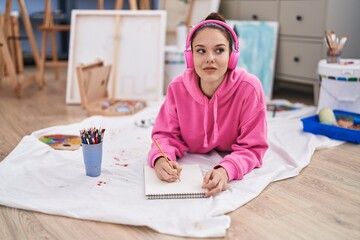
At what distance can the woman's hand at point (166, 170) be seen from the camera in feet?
4.31

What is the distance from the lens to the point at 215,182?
4.15 feet

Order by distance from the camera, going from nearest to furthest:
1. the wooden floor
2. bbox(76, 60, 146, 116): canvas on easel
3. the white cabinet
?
the wooden floor
bbox(76, 60, 146, 116): canvas on easel
the white cabinet

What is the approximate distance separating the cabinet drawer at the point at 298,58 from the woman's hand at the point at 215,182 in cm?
150

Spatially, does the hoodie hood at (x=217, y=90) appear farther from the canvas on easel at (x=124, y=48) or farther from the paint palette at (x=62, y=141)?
the canvas on easel at (x=124, y=48)

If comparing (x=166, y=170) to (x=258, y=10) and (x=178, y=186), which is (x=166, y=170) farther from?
(x=258, y=10)

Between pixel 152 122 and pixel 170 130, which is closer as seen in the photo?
pixel 170 130

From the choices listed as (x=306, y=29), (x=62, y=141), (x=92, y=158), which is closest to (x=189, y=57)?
(x=92, y=158)

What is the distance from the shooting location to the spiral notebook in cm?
125

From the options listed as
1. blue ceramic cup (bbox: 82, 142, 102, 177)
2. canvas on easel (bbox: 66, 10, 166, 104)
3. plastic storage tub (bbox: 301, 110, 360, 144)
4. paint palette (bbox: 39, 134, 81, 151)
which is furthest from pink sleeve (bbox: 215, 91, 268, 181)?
canvas on easel (bbox: 66, 10, 166, 104)

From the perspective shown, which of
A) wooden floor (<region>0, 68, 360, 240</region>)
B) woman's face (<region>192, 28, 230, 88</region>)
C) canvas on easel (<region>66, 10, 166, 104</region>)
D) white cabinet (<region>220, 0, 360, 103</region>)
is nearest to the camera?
wooden floor (<region>0, 68, 360, 240</region>)

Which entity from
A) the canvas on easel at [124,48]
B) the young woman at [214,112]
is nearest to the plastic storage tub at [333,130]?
the young woman at [214,112]

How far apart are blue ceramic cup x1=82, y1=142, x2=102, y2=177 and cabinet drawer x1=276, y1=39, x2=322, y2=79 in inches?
64.4

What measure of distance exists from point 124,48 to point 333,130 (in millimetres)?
1366

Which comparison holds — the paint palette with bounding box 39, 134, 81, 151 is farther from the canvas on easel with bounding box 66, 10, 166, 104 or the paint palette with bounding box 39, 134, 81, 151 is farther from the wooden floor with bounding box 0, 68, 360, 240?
the canvas on easel with bounding box 66, 10, 166, 104
